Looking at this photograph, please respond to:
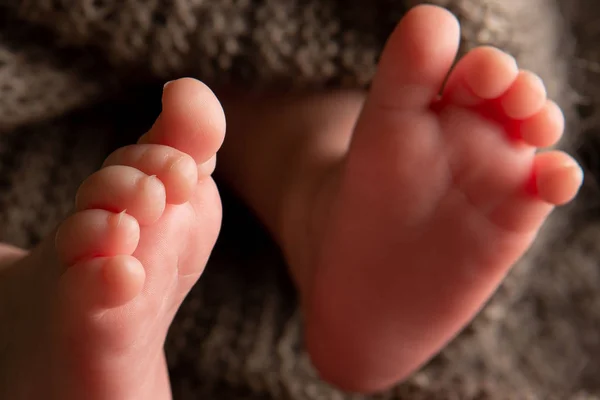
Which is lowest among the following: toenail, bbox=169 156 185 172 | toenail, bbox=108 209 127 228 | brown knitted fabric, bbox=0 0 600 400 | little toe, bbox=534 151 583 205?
brown knitted fabric, bbox=0 0 600 400

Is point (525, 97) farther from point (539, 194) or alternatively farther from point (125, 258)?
point (125, 258)

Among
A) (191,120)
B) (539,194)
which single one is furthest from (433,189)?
(191,120)

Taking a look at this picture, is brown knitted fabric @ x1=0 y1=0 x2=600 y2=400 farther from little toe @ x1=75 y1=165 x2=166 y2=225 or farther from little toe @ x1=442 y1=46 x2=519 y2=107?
little toe @ x1=75 y1=165 x2=166 y2=225

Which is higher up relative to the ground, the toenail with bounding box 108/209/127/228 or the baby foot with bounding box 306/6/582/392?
the toenail with bounding box 108/209/127/228

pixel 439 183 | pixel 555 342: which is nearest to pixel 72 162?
pixel 439 183

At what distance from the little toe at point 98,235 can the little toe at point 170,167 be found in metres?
0.02

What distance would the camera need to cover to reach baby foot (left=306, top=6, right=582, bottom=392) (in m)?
0.44

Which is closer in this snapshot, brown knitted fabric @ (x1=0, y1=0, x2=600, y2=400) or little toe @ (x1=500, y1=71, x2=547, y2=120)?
little toe @ (x1=500, y1=71, x2=547, y2=120)

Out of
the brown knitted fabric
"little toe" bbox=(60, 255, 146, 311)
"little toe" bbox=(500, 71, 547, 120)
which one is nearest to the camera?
"little toe" bbox=(60, 255, 146, 311)

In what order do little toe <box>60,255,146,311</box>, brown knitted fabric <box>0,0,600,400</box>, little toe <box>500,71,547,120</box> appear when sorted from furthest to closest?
brown knitted fabric <box>0,0,600,400</box>, little toe <box>500,71,547,120</box>, little toe <box>60,255,146,311</box>

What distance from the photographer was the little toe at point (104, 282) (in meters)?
0.32

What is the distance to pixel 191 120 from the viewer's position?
1.14ft

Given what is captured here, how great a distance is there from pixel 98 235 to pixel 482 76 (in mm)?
252

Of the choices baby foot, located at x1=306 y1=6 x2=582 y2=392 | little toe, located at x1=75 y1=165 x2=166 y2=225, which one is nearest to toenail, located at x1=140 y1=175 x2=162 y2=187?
little toe, located at x1=75 y1=165 x2=166 y2=225
